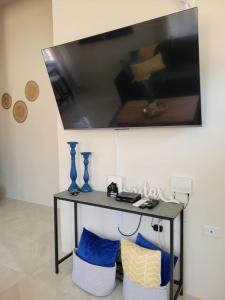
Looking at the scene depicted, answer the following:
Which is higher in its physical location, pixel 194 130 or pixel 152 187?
pixel 194 130

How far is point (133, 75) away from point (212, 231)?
125 cm

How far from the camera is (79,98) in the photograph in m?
2.19

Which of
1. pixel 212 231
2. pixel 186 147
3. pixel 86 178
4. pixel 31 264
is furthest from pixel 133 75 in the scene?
pixel 31 264

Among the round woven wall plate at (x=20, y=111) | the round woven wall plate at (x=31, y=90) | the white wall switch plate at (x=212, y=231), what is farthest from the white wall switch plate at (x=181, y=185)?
the round woven wall plate at (x=20, y=111)

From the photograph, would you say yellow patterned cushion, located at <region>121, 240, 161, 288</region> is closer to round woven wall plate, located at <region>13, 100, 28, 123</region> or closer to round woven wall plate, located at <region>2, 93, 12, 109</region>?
round woven wall plate, located at <region>13, 100, 28, 123</region>

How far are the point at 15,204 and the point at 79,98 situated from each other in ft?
9.05

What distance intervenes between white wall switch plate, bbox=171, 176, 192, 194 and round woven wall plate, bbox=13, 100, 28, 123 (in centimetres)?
302

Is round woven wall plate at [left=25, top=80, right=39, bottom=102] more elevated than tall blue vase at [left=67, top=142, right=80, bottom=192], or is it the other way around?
round woven wall plate at [left=25, top=80, right=39, bottom=102]

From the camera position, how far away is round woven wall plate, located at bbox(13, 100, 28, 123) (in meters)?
4.17

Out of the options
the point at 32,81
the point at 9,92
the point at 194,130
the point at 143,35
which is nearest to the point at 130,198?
the point at 194,130

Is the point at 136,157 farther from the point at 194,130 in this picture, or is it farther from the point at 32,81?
the point at 32,81

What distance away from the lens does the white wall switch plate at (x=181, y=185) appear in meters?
1.88

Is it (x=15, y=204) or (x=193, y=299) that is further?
(x=15, y=204)

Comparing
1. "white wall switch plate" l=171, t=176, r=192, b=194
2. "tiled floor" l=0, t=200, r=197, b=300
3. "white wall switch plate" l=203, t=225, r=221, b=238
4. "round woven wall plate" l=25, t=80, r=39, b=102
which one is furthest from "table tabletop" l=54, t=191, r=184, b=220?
"round woven wall plate" l=25, t=80, r=39, b=102
